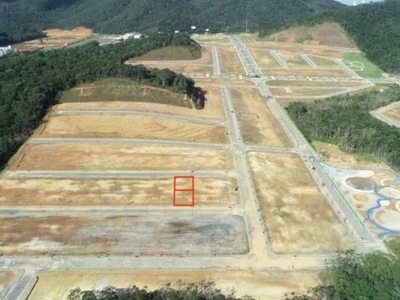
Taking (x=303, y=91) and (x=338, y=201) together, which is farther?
(x=303, y=91)

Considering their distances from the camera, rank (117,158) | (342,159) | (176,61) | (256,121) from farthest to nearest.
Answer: (176,61) < (256,121) < (342,159) < (117,158)

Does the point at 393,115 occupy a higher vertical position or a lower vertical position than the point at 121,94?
lower

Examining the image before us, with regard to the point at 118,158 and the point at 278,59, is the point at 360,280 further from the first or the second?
the point at 278,59

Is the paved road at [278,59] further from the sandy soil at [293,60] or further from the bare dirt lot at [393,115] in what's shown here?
the bare dirt lot at [393,115]

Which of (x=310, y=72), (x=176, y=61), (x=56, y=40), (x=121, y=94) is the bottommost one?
(x=310, y=72)

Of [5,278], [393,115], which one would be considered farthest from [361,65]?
[5,278]

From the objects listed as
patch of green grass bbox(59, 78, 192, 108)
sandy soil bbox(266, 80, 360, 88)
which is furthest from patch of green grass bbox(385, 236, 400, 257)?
sandy soil bbox(266, 80, 360, 88)

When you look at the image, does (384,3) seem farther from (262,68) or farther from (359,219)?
(359,219)
